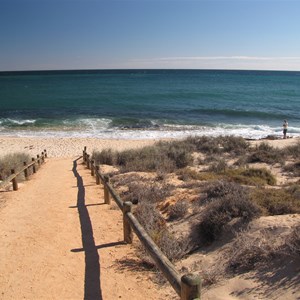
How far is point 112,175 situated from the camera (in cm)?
1271

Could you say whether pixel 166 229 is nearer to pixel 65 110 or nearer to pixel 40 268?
pixel 40 268

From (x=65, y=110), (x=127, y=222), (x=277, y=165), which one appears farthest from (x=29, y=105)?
(x=127, y=222)

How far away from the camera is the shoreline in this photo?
77.3 ft

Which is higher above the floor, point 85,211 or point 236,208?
point 236,208

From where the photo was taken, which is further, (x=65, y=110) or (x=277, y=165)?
(x=65, y=110)

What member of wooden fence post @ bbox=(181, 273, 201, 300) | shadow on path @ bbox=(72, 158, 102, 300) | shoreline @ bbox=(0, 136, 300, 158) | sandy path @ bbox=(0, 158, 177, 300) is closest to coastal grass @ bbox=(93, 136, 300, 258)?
sandy path @ bbox=(0, 158, 177, 300)

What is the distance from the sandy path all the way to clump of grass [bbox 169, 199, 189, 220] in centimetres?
125

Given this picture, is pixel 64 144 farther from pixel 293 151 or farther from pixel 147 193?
pixel 147 193

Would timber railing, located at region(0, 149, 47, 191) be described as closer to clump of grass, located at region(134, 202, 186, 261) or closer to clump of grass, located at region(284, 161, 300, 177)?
clump of grass, located at region(134, 202, 186, 261)

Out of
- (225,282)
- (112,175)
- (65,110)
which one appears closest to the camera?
(225,282)

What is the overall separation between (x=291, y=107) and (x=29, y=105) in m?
39.8

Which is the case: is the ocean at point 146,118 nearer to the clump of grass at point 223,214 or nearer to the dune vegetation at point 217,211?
the dune vegetation at point 217,211

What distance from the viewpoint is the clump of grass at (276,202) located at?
21.4 ft

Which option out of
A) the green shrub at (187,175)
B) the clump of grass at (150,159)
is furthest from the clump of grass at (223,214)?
the clump of grass at (150,159)
